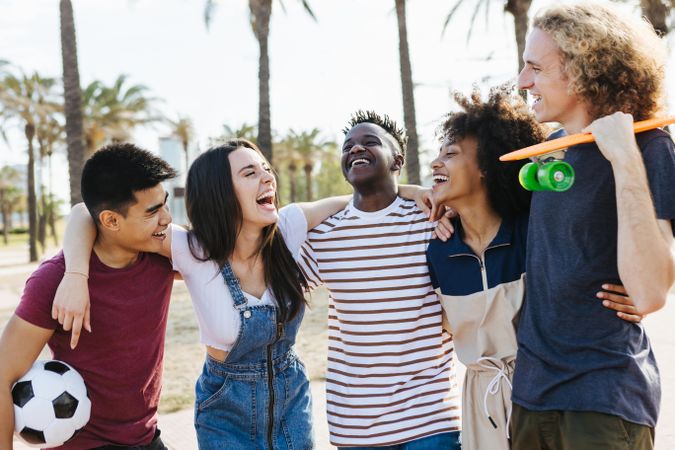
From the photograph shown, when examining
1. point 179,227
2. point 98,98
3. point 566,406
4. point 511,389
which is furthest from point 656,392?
point 98,98

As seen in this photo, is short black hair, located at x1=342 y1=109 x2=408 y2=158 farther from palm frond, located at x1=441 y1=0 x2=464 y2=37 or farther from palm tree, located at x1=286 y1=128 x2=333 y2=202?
palm tree, located at x1=286 y1=128 x2=333 y2=202

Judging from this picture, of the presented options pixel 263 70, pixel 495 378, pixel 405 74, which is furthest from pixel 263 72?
pixel 495 378

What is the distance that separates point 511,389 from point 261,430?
1128mm

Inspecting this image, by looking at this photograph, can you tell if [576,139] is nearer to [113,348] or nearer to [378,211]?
[378,211]

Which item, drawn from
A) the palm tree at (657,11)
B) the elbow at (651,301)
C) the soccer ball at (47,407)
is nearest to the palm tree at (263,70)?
the palm tree at (657,11)

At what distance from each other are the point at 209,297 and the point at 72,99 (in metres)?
11.0

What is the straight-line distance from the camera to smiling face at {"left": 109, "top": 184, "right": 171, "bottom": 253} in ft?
10.1

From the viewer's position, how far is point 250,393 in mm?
3012

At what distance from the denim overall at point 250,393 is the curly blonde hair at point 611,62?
5.41ft

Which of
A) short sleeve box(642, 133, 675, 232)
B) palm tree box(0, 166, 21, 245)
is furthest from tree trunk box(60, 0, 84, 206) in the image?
palm tree box(0, 166, 21, 245)

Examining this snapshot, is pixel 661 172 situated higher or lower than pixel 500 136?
lower

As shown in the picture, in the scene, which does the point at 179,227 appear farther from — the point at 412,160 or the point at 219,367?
the point at 412,160

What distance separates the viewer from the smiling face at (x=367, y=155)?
11.4 ft

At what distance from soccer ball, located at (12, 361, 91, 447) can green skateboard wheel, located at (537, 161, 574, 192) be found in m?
2.09
